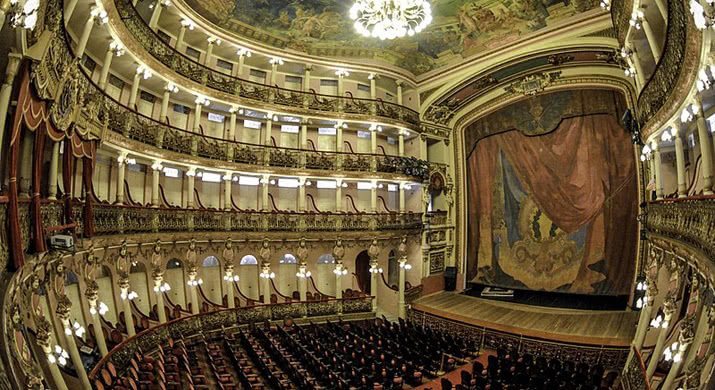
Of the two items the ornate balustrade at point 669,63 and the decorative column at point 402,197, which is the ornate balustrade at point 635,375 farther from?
the decorative column at point 402,197

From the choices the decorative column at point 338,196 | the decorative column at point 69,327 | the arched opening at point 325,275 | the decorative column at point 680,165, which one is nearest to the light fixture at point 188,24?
the decorative column at point 338,196

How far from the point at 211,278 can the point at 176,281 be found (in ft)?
5.77

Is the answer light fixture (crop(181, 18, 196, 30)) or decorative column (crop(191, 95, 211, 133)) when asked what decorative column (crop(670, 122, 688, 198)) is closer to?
decorative column (crop(191, 95, 211, 133))

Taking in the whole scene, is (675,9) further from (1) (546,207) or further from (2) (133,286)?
(2) (133,286)

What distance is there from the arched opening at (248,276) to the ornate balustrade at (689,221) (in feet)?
55.5

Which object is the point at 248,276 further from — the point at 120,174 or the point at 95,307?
the point at 95,307

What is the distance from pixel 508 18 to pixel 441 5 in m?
3.33

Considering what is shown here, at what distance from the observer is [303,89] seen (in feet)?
73.8

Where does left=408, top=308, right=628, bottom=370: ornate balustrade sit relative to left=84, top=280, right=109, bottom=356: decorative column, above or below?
below

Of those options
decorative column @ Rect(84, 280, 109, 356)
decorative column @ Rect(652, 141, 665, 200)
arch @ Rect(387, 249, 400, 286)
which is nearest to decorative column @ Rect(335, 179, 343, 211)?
arch @ Rect(387, 249, 400, 286)

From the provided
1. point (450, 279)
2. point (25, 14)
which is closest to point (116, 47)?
point (25, 14)

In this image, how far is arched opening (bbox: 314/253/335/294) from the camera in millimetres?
22234

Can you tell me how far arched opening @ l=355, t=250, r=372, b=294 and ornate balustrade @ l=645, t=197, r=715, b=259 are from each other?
16.0m

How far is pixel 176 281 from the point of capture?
17.8 meters
